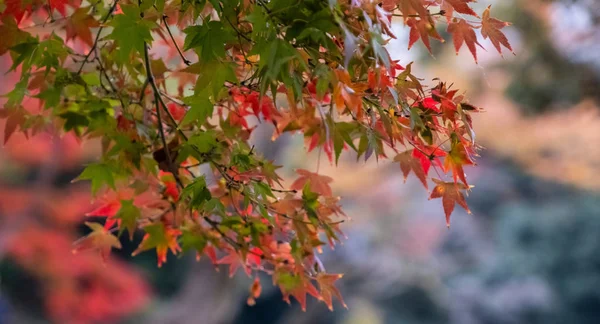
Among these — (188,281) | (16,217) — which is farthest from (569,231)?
(16,217)

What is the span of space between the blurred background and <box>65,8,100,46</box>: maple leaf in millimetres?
2671

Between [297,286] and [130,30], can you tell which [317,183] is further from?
[130,30]

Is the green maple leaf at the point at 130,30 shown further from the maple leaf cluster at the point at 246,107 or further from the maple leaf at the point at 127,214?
the maple leaf at the point at 127,214

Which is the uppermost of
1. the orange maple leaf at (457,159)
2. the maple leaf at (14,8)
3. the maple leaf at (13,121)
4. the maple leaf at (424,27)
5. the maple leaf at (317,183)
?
the maple leaf at (424,27)

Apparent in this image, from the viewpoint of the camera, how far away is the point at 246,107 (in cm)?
82

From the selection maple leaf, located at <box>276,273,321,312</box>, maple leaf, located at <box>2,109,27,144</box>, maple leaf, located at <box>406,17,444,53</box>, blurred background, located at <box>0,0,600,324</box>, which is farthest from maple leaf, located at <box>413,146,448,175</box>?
blurred background, located at <box>0,0,600,324</box>

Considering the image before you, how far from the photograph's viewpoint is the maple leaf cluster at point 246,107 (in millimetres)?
548

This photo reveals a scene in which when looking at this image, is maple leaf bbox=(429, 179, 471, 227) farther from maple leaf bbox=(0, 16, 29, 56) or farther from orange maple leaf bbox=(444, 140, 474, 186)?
maple leaf bbox=(0, 16, 29, 56)

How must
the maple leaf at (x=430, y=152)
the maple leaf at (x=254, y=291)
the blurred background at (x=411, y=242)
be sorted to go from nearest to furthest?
the maple leaf at (x=430, y=152) → the maple leaf at (x=254, y=291) → the blurred background at (x=411, y=242)

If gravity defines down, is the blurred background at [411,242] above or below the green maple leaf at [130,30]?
above

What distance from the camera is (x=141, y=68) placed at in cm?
84

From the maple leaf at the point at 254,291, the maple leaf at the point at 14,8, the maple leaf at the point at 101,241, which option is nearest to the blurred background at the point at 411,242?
the maple leaf at the point at 254,291

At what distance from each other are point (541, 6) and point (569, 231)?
2.06 metres

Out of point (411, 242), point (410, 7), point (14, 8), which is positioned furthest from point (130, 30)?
point (411, 242)
